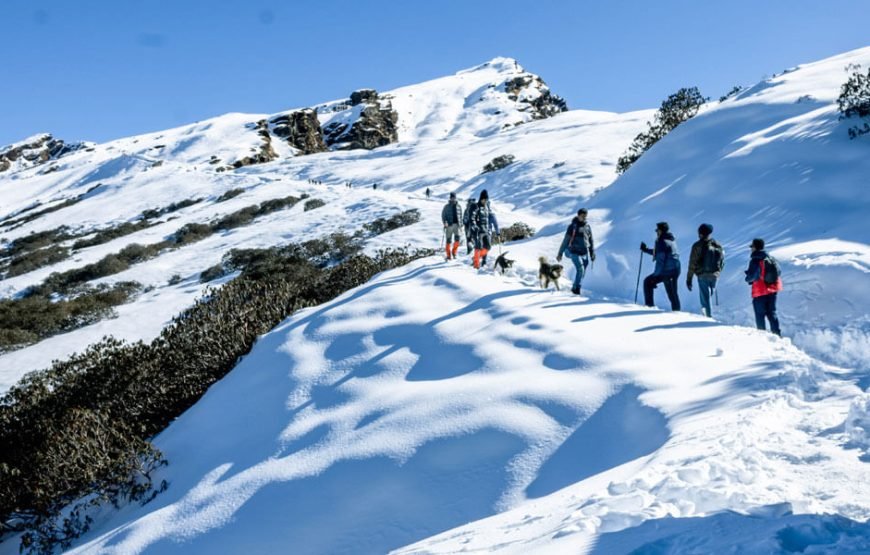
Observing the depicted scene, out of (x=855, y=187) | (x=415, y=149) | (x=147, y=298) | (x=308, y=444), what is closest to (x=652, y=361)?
(x=308, y=444)

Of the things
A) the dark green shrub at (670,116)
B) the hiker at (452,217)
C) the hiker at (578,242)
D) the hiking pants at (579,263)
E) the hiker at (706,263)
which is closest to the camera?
the hiker at (706,263)

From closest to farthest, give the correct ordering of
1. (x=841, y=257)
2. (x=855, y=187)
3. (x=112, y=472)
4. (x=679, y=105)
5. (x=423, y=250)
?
1. (x=112, y=472)
2. (x=841, y=257)
3. (x=855, y=187)
4. (x=423, y=250)
5. (x=679, y=105)

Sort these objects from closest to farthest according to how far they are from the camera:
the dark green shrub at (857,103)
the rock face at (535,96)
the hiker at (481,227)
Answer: the hiker at (481,227) → the dark green shrub at (857,103) → the rock face at (535,96)

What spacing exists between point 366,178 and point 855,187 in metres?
34.7

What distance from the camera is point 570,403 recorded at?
4.96 m

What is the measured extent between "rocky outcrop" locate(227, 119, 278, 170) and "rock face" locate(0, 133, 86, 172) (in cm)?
5653

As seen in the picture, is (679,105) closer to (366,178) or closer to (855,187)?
(855,187)

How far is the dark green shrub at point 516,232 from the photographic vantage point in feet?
59.8

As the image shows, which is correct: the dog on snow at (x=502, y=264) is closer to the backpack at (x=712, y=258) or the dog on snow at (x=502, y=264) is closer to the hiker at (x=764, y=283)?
the backpack at (x=712, y=258)

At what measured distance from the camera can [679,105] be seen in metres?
24.5

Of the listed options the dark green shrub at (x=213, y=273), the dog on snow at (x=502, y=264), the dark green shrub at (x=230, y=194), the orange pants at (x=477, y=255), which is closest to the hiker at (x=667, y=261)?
the dog on snow at (x=502, y=264)

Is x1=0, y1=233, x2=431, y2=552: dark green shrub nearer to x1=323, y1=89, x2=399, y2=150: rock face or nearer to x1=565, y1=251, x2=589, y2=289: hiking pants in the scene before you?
x1=565, y1=251, x2=589, y2=289: hiking pants

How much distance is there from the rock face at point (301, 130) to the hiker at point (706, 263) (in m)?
66.8

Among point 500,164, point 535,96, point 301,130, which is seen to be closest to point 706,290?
point 500,164
